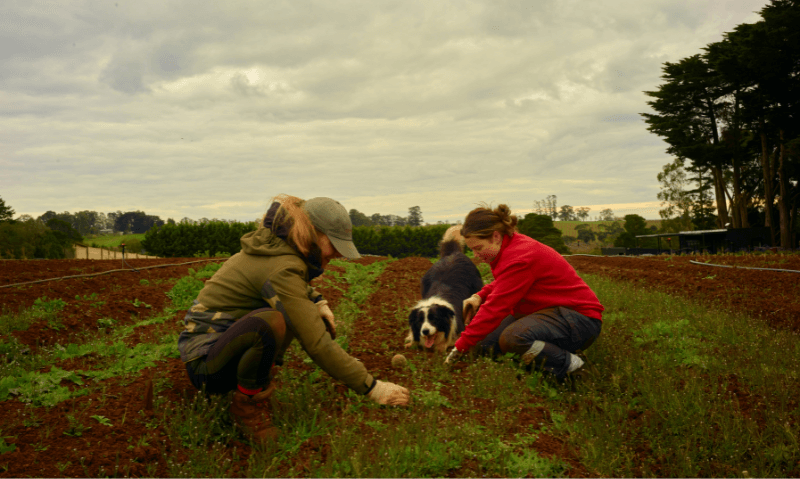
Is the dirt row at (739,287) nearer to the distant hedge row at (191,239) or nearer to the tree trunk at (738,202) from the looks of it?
the distant hedge row at (191,239)

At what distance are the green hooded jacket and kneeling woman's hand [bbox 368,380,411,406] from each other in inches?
2.6

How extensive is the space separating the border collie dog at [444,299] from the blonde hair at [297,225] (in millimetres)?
2589

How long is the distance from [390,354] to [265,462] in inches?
95.3

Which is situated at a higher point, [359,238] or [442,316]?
[359,238]

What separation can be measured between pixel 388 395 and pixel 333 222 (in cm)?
123

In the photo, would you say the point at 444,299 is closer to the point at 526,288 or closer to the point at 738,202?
the point at 526,288

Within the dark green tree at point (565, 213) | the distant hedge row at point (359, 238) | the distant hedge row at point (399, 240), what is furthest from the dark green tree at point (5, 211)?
the dark green tree at point (565, 213)

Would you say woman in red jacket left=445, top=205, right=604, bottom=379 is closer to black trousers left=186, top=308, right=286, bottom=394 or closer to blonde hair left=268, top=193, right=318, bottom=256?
blonde hair left=268, top=193, right=318, bottom=256

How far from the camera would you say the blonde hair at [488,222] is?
441cm

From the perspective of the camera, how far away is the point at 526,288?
14.3 feet

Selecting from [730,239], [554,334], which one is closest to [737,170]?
[730,239]

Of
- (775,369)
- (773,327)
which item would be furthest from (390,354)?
(773,327)

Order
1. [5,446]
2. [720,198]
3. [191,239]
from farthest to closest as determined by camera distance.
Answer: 1. [720,198]
2. [191,239]
3. [5,446]

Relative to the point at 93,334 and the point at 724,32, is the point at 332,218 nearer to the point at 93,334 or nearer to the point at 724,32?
the point at 93,334
